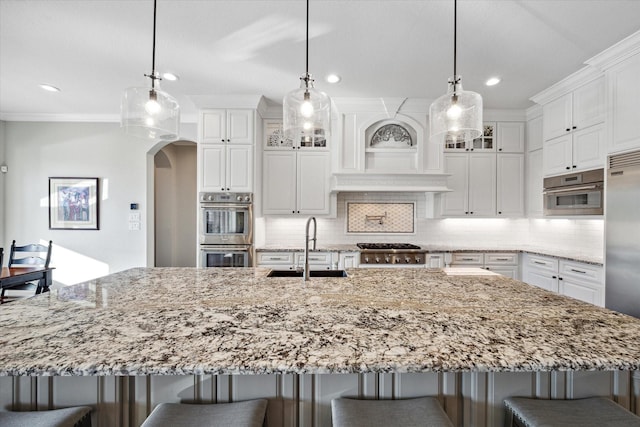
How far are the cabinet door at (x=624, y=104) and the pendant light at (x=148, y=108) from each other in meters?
3.51

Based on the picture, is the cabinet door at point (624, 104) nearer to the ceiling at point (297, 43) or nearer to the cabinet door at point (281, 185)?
the ceiling at point (297, 43)

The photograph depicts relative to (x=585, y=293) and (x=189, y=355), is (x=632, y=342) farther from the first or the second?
(x=585, y=293)

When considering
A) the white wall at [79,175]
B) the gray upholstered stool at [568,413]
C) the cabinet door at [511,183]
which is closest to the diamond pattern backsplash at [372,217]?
the cabinet door at [511,183]

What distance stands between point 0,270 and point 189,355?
11.5ft

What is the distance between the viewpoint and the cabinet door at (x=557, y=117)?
3145mm

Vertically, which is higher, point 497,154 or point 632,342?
point 497,154

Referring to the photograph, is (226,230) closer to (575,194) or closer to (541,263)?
(541,263)

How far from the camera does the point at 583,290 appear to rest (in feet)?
9.36

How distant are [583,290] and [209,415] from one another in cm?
352

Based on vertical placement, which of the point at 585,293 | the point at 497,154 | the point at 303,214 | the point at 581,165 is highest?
the point at 497,154

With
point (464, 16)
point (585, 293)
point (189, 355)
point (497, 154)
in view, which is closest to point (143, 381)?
point (189, 355)

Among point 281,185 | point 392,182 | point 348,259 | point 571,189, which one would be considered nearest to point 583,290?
point 571,189

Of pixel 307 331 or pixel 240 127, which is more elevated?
pixel 240 127

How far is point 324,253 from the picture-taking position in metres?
3.53
